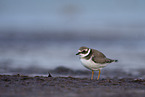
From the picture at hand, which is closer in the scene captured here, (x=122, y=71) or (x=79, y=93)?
(x=79, y=93)

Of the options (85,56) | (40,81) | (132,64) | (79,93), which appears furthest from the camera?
(132,64)

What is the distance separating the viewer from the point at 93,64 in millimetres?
6863

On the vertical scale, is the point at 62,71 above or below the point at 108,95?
above

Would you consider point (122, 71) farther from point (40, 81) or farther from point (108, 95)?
point (108, 95)

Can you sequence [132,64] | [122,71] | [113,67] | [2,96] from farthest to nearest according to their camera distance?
[132,64] < [113,67] < [122,71] < [2,96]

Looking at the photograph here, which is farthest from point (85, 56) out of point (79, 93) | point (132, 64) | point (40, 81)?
point (132, 64)

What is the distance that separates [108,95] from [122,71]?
231 inches

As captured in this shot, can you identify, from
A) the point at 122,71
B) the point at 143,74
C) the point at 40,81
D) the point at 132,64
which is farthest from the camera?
the point at 132,64

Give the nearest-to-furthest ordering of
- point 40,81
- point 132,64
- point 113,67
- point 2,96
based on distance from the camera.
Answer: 1. point 2,96
2. point 40,81
3. point 113,67
4. point 132,64

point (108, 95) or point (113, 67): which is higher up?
point (113, 67)

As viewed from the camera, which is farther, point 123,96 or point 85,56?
point 85,56

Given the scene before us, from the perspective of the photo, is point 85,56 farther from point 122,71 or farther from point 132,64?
point 132,64

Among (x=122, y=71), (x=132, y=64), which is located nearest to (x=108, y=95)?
(x=122, y=71)

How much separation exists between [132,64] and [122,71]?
190cm
